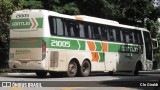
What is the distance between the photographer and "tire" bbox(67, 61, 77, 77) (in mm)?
22484

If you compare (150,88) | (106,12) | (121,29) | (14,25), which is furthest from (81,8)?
(150,88)

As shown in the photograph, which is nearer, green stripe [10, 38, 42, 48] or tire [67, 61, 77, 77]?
green stripe [10, 38, 42, 48]

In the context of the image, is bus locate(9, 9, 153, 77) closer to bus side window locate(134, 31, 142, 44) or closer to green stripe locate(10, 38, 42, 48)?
green stripe locate(10, 38, 42, 48)

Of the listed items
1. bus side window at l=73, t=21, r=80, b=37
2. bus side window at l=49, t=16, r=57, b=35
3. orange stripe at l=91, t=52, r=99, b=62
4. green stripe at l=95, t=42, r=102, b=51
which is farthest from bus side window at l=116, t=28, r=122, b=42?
bus side window at l=49, t=16, r=57, b=35

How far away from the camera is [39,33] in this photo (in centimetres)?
2103

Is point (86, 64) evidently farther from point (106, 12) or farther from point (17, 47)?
point (106, 12)

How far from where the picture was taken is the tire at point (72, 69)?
2248 cm

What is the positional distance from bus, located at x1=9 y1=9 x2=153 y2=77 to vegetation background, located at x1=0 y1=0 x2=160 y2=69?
6.44 meters

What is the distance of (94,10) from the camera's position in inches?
1358

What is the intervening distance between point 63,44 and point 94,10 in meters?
13.0

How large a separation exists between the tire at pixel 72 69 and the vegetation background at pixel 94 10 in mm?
7507

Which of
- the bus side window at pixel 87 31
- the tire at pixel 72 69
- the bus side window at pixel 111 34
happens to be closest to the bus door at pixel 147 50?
the bus side window at pixel 111 34

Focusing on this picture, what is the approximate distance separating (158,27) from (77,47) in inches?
879

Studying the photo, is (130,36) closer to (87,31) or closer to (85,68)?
(87,31)
